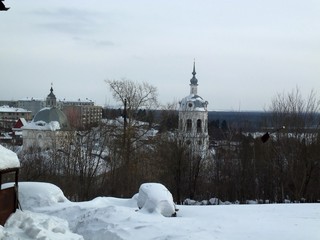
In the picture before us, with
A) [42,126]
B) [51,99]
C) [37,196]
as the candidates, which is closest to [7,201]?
[37,196]

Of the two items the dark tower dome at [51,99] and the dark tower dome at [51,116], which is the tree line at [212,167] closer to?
the dark tower dome at [51,116]

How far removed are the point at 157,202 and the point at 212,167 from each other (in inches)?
554

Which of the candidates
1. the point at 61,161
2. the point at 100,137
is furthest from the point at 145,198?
the point at 100,137

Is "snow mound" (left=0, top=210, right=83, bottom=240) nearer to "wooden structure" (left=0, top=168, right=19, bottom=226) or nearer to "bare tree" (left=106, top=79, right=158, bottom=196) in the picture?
"wooden structure" (left=0, top=168, right=19, bottom=226)

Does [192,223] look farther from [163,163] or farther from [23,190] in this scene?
[163,163]

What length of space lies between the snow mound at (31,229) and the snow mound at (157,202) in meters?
3.69

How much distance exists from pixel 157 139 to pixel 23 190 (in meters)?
16.7

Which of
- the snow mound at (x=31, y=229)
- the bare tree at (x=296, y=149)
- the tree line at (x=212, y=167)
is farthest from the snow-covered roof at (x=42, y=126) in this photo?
the snow mound at (x=31, y=229)

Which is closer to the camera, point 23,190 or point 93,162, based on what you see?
point 23,190

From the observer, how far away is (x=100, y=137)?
3350 cm

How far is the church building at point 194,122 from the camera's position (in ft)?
97.2

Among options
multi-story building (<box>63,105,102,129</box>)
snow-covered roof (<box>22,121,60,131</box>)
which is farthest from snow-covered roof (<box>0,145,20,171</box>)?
snow-covered roof (<box>22,121,60,131</box>)

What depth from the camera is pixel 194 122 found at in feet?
132

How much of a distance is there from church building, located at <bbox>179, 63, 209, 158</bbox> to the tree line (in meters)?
0.85
